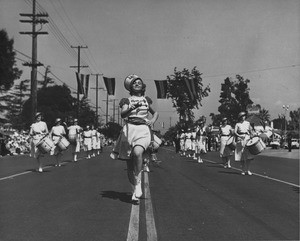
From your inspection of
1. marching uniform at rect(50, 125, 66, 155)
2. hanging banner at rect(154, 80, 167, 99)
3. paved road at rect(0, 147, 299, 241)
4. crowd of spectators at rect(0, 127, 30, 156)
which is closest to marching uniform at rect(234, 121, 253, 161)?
paved road at rect(0, 147, 299, 241)

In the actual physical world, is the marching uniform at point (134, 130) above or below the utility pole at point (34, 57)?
below

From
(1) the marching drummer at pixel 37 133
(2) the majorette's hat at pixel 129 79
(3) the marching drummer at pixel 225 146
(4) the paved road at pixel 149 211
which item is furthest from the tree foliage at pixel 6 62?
(2) the majorette's hat at pixel 129 79

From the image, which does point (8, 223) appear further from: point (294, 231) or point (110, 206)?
point (294, 231)

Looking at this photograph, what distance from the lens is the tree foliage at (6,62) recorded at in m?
45.7

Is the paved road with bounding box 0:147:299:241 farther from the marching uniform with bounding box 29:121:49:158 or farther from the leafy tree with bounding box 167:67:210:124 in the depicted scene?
the leafy tree with bounding box 167:67:210:124

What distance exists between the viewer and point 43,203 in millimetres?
8734

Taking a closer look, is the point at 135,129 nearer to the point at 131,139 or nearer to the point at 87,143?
the point at 131,139

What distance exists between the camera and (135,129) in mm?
8352

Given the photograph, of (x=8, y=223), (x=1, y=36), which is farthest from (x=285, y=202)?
(x=1, y=36)

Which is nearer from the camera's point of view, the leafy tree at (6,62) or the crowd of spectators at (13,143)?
the crowd of spectators at (13,143)

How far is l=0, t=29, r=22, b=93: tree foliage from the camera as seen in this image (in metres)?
45.7

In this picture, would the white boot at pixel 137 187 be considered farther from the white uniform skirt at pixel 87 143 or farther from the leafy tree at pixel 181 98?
the leafy tree at pixel 181 98

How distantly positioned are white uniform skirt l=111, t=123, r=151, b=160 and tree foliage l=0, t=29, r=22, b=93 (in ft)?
129

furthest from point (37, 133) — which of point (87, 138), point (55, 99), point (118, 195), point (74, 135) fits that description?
point (55, 99)
